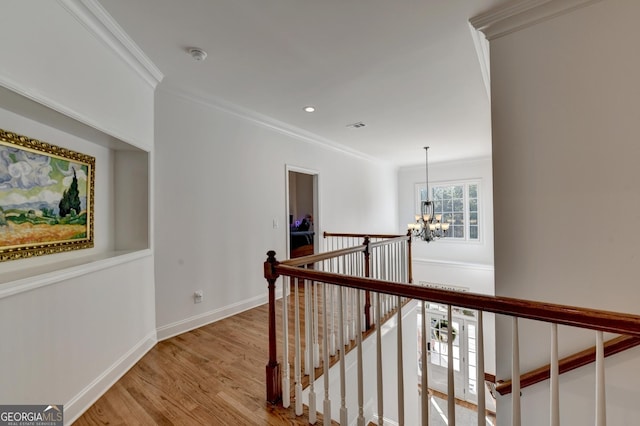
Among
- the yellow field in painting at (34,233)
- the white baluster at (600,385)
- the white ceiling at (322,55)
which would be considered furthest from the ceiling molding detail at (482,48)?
the yellow field in painting at (34,233)

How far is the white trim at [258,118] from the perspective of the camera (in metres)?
2.96

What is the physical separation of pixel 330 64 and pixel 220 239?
2255 millimetres

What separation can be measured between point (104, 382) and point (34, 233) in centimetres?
114

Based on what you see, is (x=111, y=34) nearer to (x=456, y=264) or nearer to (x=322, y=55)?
(x=322, y=55)

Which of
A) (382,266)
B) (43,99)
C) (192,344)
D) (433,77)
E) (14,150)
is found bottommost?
(192,344)

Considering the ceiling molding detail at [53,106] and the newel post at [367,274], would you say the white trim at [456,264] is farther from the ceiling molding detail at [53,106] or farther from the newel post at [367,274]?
the ceiling molding detail at [53,106]

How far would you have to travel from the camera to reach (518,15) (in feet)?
5.84

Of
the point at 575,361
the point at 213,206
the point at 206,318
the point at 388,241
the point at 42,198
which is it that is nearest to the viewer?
the point at 575,361

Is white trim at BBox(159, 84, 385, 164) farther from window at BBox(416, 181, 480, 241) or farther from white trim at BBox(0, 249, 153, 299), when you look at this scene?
window at BBox(416, 181, 480, 241)

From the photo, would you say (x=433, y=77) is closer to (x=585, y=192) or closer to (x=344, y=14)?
(x=344, y=14)

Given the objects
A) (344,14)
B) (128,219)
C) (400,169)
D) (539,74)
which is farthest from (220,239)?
(400,169)

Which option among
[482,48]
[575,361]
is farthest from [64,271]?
[482,48]

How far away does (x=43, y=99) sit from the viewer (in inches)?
58.0

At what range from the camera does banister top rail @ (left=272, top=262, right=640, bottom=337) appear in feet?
2.90
